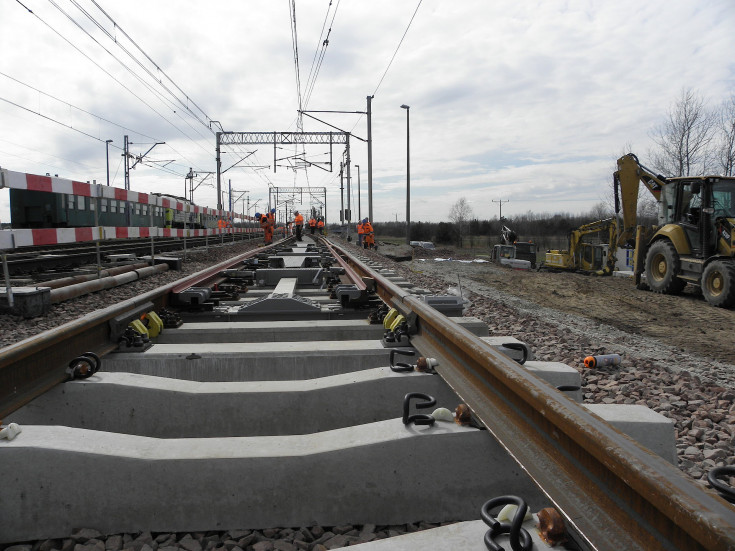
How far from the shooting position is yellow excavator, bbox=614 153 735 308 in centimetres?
1032

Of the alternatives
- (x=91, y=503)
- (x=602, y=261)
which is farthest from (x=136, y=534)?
(x=602, y=261)

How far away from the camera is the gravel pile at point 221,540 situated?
1.65 meters

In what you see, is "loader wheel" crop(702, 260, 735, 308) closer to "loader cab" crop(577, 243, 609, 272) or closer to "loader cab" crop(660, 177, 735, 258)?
"loader cab" crop(660, 177, 735, 258)

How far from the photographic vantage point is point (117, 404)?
2293mm

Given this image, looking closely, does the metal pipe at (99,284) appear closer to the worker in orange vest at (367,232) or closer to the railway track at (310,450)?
the railway track at (310,450)

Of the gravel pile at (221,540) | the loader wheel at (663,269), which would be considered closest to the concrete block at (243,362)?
the gravel pile at (221,540)

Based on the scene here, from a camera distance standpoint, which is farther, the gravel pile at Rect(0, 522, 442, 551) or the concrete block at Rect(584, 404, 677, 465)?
the concrete block at Rect(584, 404, 677, 465)

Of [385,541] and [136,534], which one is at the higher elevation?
[385,541]

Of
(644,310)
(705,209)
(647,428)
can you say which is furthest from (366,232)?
(647,428)

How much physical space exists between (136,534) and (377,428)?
0.89 m

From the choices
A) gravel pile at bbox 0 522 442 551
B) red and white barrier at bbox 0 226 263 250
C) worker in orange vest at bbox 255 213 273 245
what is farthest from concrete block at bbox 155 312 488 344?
worker in orange vest at bbox 255 213 273 245

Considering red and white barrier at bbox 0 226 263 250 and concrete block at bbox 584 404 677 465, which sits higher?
red and white barrier at bbox 0 226 263 250

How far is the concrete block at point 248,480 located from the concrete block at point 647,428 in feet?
1.49

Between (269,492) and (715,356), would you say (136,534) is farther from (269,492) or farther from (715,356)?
(715,356)
